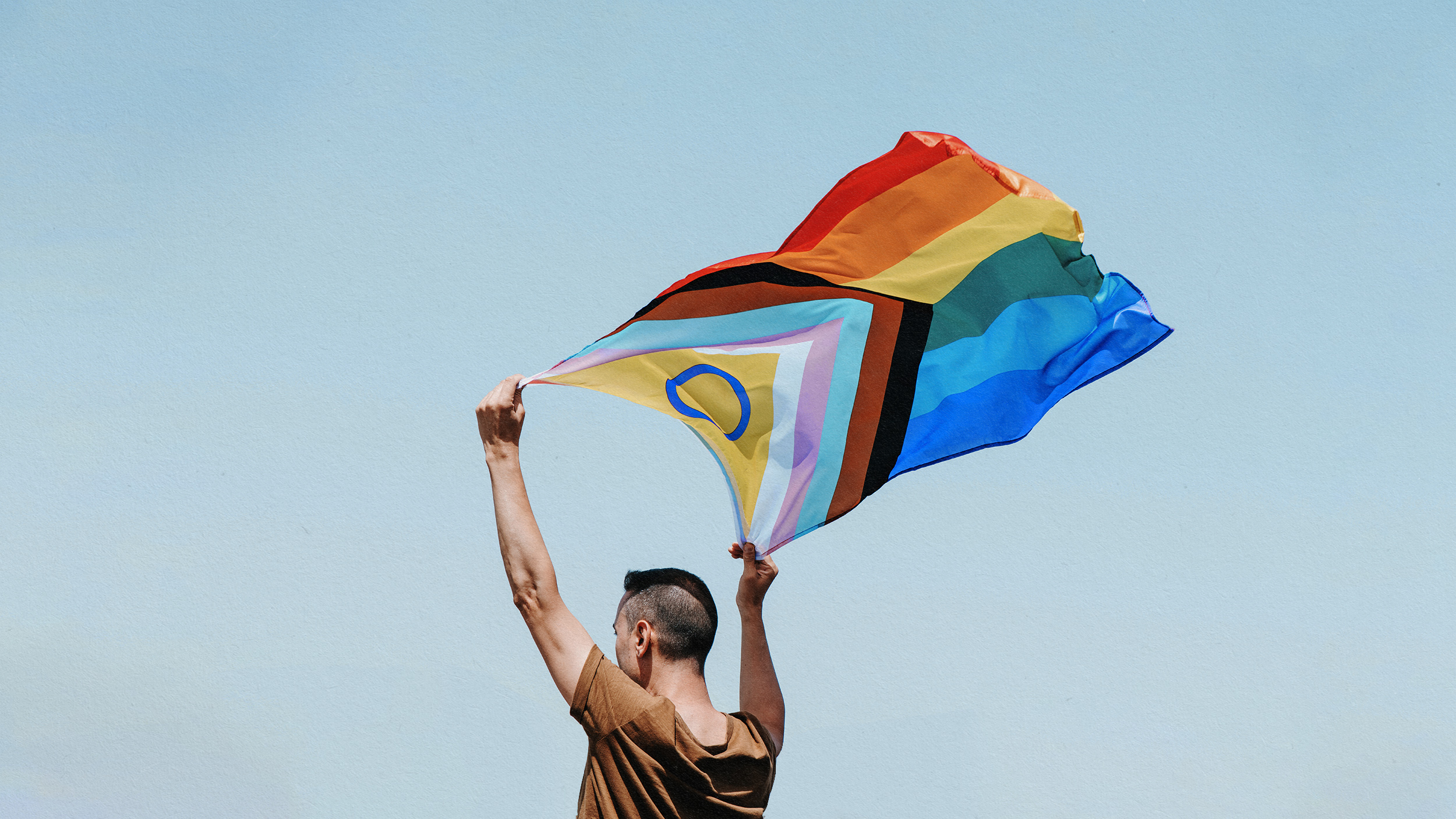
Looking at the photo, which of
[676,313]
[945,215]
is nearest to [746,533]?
[676,313]

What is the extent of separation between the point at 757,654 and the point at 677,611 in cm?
69

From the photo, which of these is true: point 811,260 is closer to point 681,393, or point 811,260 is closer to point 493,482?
point 681,393

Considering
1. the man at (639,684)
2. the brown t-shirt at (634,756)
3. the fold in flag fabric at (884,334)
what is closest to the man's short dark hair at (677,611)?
the man at (639,684)

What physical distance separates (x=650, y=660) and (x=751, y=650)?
0.71m

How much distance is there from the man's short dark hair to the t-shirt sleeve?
0.92 feet

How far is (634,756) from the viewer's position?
3.42m

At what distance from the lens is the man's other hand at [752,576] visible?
14.8ft

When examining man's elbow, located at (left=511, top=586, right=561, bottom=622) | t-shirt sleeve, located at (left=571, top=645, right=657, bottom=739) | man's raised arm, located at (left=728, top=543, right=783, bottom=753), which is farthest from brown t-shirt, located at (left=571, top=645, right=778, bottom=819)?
man's raised arm, located at (left=728, top=543, right=783, bottom=753)

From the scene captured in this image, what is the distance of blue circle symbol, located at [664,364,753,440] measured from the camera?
4.91 meters

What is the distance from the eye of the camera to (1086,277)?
5.40 metres

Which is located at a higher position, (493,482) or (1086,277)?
(1086,277)

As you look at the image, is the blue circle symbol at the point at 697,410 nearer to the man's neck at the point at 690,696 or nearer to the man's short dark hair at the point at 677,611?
the man's short dark hair at the point at 677,611

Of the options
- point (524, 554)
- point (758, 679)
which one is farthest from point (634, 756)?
point (758, 679)

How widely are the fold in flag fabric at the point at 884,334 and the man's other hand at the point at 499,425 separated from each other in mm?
1155
